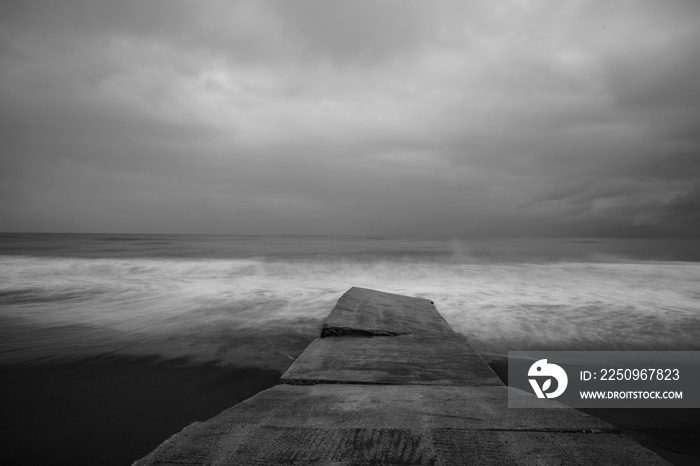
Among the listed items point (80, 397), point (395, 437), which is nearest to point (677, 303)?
point (395, 437)

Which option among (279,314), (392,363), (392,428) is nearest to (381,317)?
(392,363)

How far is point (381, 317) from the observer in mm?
6953

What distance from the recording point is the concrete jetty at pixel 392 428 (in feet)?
7.19

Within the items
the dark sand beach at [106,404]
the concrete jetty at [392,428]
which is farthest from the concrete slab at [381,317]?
the concrete jetty at [392,428]

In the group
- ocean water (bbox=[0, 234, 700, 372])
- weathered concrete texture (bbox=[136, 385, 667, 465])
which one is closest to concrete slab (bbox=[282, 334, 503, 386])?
weathered concrete texture (bbox=[136, 385, 667, 465])

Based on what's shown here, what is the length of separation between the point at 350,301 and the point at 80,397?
4.93 m

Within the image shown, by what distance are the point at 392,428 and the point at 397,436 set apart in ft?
0.37

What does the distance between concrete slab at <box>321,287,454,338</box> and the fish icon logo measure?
1455 mm

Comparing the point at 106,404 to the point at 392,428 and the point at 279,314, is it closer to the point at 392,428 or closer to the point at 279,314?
the point at 392,428

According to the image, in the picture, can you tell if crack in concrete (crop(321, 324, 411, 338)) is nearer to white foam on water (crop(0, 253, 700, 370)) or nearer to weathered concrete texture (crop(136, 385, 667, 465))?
white foam on water (crop(0, 253, 700, 370))

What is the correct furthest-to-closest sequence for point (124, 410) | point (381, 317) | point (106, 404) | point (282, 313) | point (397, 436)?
point (282, 313) → point (381, 317) → point (106, 404) → point (124, 410) → point (397, 436)

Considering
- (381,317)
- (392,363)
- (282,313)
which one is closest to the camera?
(392,363)

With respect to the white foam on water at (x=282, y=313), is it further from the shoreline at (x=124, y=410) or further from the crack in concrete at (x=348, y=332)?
the crack in concrete at (x=348, y=332)

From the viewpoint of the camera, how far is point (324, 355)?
476cm
